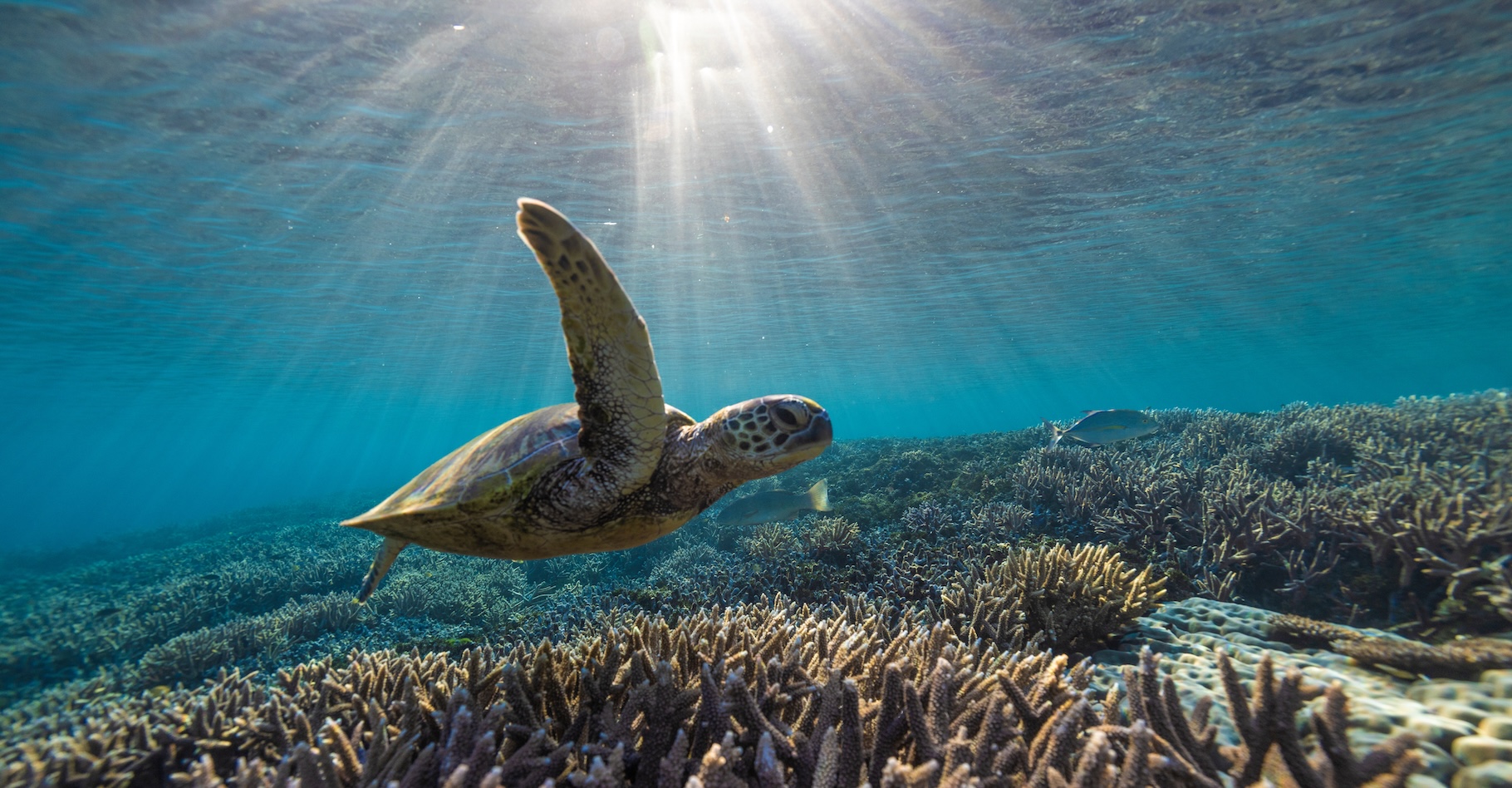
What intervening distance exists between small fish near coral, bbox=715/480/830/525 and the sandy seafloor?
1.31 feet

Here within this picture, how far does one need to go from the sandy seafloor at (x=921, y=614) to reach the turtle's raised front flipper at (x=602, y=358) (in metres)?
0.95

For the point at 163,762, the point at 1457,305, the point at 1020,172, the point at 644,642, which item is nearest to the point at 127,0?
the point at 163,762

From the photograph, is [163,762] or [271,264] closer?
[163,762]

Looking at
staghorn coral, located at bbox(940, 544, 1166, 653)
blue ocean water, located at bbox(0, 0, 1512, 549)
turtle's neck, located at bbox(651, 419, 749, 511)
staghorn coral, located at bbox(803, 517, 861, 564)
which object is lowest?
staghorn coral, located at bbox(803, 517, 861, 564)

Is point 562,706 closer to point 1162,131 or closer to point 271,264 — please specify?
point 1162,131

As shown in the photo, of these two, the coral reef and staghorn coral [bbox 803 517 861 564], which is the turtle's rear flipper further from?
the coral reef

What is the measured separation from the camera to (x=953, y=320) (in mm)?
29188

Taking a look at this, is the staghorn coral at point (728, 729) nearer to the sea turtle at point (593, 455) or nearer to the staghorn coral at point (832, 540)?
the sea turtle at point (593, 455)

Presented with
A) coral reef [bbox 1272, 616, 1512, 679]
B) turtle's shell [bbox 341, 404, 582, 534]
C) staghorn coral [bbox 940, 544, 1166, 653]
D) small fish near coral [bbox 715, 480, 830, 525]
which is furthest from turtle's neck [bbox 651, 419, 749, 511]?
small fish near coral [bbox 715, 480, 830, 525]

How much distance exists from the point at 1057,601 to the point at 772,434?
8.65 feet

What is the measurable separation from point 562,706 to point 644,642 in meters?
0.55

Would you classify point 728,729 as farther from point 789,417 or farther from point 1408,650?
point 1408,650

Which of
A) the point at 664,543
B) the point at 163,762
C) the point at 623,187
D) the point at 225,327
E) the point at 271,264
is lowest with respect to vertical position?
the point at 664,543

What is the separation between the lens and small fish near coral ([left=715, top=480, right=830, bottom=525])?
283 inches
